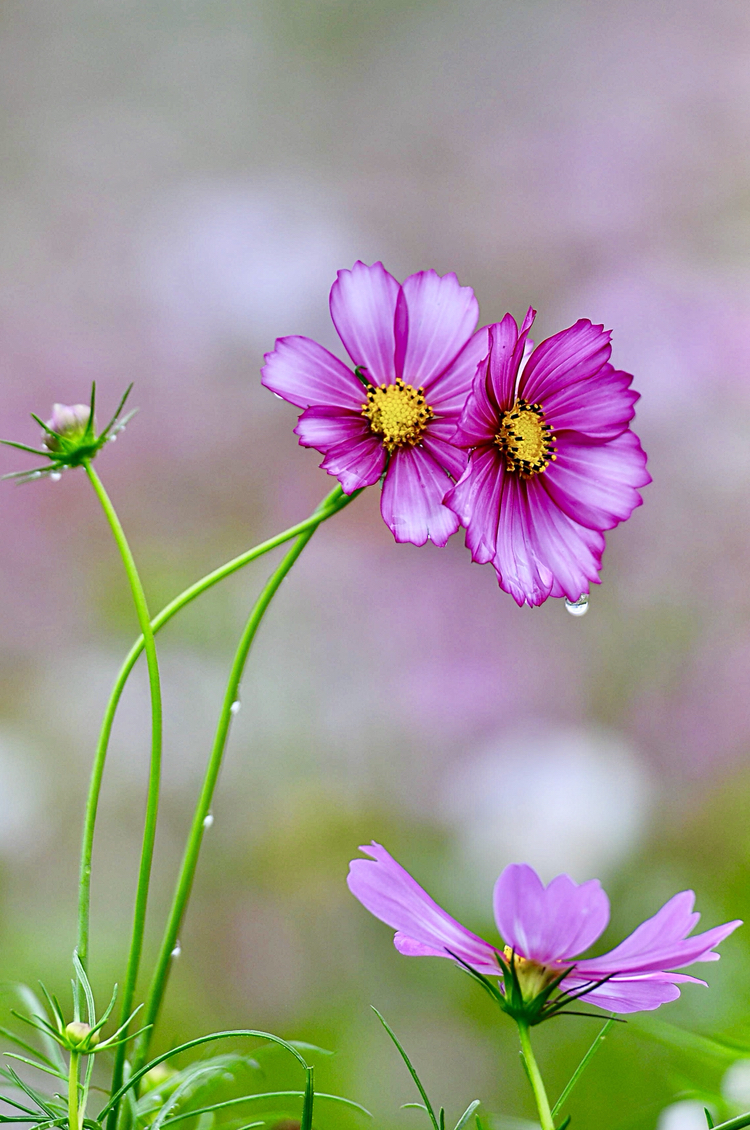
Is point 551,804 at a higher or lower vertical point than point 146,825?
higher

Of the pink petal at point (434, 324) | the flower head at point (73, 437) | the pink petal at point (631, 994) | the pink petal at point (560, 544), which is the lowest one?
the pink petal at point (631, 994)

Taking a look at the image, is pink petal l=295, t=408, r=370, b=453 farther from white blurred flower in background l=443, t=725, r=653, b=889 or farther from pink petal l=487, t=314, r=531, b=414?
white blurred flower in background l=443, t=725, r=653, b=889

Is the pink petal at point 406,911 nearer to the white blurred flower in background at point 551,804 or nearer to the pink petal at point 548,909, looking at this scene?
the pink petal at point 548,909

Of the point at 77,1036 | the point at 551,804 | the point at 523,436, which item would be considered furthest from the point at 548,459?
the point at 551,804

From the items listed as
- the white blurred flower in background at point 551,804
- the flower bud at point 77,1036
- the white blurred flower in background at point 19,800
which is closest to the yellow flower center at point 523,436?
the flower bud at point 77,1036

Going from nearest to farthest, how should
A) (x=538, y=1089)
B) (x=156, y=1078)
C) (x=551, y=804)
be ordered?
1. (x=538, y=1089)
2. (x=156, y=1078)
3. (x=551, y=804)

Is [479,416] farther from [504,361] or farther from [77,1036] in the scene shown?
[77,1036]

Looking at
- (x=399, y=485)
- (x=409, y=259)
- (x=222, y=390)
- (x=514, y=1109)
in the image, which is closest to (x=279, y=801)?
(x=514, y=1109)
